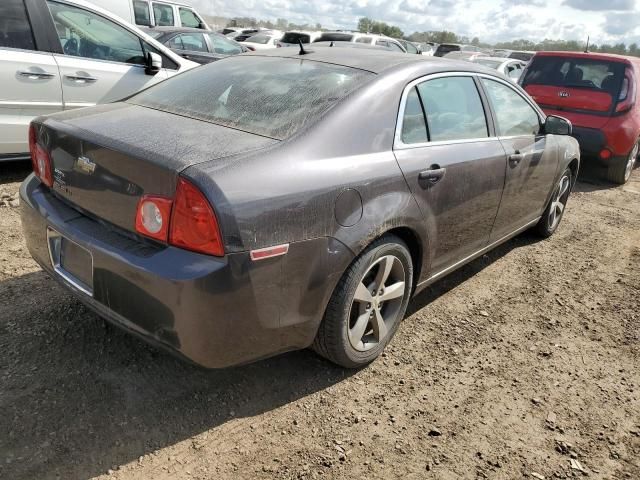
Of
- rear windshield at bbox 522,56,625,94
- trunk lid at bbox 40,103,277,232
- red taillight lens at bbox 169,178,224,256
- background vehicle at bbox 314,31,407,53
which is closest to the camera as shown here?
red taillight lens at bbox 169,178,224,256

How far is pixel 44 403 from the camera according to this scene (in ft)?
7.84

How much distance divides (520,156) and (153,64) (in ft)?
12.0

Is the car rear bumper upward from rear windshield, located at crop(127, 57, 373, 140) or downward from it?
downward

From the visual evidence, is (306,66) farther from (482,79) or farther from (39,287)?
(39,287)

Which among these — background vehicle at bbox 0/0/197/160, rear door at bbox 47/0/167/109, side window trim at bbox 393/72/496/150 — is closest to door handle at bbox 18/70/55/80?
background vehicle at bbox 0/0/197/160

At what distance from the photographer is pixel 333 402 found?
8.57 ft

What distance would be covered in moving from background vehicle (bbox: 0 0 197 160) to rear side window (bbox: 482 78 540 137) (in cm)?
341

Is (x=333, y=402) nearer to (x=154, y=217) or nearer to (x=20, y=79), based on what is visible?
(x=154, y=217)

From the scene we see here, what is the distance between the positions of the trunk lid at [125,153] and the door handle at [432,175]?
92cm

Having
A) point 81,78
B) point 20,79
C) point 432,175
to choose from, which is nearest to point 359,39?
point 81,78

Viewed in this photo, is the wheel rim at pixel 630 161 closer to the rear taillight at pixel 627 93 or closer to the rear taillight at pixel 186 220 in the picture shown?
the rear taillight at pixel 627 93

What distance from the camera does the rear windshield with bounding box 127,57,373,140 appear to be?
97.8 inches

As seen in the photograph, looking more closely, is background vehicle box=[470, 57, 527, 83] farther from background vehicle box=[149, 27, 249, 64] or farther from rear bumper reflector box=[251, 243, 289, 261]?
rear bumper reflector box=[251, 243, 289, 261]

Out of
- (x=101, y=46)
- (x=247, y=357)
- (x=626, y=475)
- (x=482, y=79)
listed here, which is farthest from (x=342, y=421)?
(x=101, y=46)
